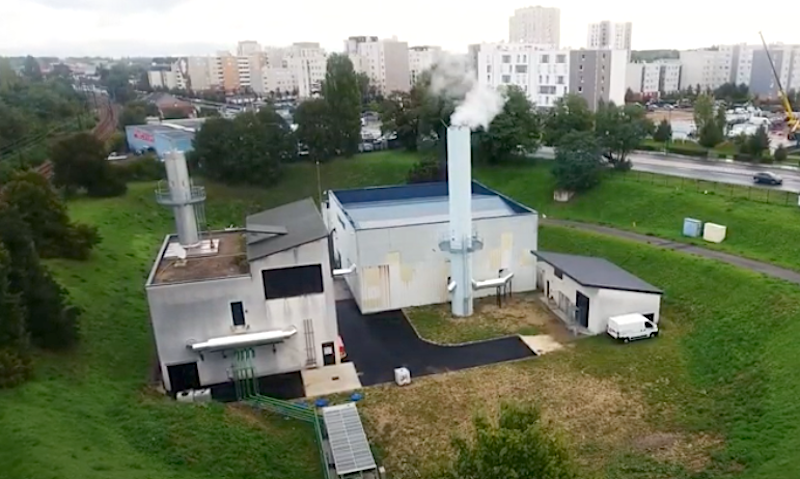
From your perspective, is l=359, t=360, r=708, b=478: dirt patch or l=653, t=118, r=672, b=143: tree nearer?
l=359, t=360, r=708, b=478: dirt patch

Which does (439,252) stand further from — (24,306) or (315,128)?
(315,128)

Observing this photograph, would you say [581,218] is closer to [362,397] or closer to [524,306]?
[524,306]

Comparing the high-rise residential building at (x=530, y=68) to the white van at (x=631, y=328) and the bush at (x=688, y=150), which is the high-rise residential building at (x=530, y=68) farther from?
the white van at (x=631, y=328)

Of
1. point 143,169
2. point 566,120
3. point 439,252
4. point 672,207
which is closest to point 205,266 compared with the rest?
point 439,252

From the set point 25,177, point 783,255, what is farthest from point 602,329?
point 25,177

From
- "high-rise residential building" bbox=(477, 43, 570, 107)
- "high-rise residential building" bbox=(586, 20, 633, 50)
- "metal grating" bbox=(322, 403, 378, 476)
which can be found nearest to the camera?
"metal grating" bbox=(322, 403, 378, 476)

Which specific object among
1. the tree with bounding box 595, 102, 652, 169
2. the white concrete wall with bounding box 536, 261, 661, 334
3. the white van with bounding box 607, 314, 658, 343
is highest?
the tree with bounding box 595, 102, 652, 169

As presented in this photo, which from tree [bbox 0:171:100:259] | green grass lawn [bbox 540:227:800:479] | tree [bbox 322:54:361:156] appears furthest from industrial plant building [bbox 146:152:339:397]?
tree [bbox 322:54:361:156]

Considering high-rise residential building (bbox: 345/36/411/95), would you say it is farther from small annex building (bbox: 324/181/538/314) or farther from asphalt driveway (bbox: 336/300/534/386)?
asphalt driveway (bbox: 336/300/534/386)
